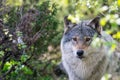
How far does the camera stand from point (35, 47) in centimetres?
802

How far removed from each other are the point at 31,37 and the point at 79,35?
0.95 m

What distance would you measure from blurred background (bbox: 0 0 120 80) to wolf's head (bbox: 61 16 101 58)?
0.23 meters

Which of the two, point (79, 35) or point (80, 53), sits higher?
point (79, 35)

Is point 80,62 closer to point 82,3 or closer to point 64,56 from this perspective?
point 64,56

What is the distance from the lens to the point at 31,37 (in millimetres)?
7223

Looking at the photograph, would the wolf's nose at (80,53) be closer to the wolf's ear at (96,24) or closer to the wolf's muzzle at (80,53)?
the wolf's muzzle at (80,53)

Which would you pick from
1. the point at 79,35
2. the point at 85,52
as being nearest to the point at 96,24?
the point at 79,35

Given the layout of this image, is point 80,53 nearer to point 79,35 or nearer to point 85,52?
point 85,52

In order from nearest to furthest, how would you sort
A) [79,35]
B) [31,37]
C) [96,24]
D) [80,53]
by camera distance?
[80,53]
[79,35]
[96,24]
[31,37]

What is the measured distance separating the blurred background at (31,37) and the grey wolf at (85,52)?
0.27 meters

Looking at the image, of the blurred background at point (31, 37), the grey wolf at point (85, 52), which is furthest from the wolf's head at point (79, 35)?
the blurred background at point (31, 37)

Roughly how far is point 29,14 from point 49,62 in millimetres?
1878

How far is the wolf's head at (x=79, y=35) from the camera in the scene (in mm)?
6633

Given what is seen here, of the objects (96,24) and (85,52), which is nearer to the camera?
(85,52)
